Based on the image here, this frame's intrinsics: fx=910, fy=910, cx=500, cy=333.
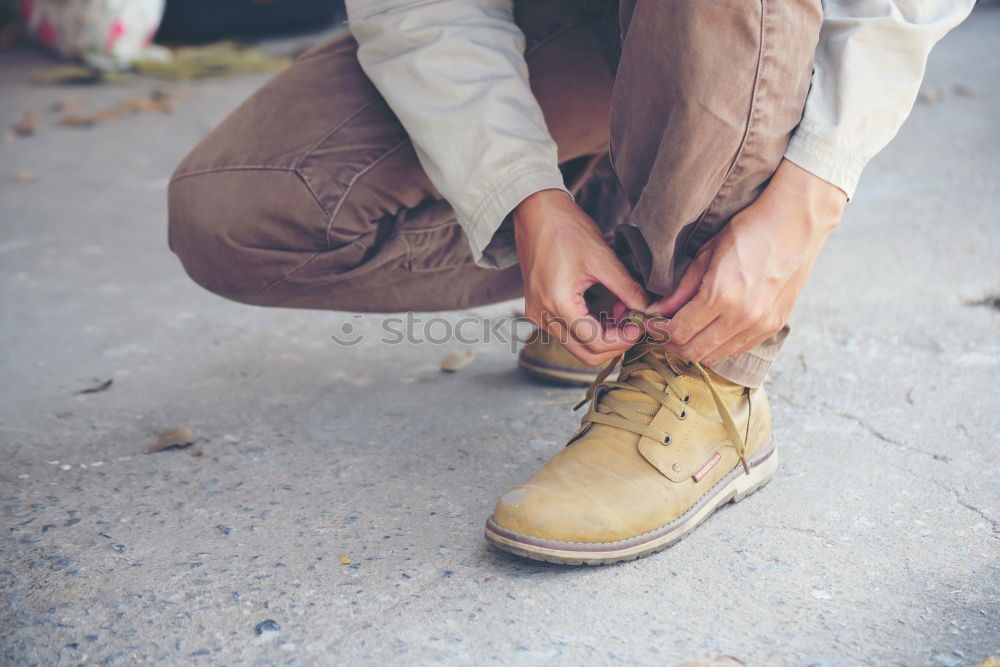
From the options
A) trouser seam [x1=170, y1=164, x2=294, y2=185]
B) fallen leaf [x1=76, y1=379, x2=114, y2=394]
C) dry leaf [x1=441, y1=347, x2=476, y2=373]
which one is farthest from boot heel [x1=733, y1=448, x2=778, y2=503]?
fallen leaf [x1=76, y1=379, x2=114, y2=394]

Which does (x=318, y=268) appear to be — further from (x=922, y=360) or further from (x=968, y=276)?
(x=968, y=276)

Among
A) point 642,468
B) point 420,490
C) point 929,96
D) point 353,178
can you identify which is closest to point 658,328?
point 642,468

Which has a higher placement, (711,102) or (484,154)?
(711,102)

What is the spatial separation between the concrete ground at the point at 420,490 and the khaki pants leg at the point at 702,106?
0.38 meters

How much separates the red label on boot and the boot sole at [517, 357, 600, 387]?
0.41 meters

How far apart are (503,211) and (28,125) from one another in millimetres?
2595

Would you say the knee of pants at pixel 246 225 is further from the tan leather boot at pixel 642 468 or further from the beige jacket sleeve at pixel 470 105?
the tan leather boot at pixel 642 468

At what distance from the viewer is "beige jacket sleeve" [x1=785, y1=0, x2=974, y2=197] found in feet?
3.27

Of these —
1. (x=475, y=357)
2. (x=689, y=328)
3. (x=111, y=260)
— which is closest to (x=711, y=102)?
(x=689, y=328)

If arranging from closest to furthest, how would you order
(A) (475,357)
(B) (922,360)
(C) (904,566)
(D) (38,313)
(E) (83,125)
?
(C) (904,566) < (B) (922,360) < (A) (475,357) < (D) (38,313) < (E) (83,125)

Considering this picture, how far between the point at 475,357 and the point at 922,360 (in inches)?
32.0

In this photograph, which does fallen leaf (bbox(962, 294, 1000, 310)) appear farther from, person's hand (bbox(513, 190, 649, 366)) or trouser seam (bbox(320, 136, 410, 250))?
trouser seam (bbox(320, 136, 410, 250))

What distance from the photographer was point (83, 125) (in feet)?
10.4

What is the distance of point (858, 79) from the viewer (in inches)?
39.4
